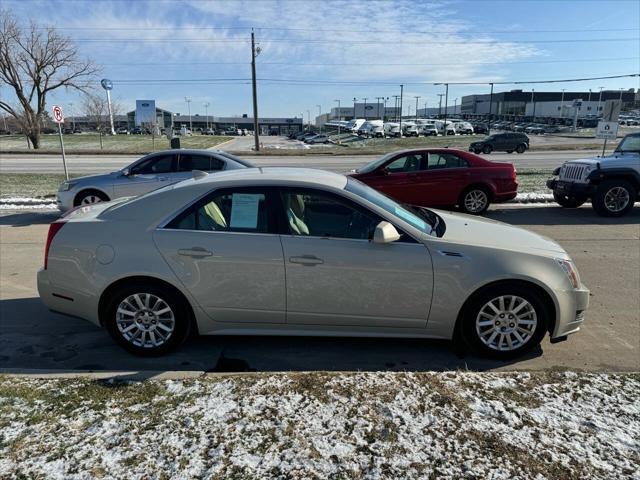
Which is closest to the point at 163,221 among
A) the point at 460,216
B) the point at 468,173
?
the point at 460,216

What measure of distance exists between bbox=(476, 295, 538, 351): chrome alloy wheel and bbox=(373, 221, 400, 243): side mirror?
3.03 feet

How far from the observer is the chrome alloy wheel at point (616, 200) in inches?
391

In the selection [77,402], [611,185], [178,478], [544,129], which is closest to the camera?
[178,478]

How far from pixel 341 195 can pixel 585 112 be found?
140341 millimetres

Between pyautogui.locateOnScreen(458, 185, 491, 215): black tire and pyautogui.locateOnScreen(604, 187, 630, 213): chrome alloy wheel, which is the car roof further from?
pyautogui.locateOnScreen(604, 187, 630, 213): chrome alloy wheel

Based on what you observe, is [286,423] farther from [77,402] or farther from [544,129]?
[544,129]

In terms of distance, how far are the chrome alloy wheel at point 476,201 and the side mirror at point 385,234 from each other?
7.12 meters

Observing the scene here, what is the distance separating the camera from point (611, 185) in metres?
9.91

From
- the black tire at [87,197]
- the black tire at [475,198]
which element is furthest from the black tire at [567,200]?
the black tire at [87,197]

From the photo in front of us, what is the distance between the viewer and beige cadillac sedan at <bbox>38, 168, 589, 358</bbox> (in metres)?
3.74

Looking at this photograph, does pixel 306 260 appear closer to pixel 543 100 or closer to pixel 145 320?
pixel 145 320

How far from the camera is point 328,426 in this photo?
2.82m

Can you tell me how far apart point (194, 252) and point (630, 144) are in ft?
35.5

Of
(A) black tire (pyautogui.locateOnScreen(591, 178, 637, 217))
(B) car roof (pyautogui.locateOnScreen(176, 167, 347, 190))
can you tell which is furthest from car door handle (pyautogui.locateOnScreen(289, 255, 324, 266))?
(A) black tire (pyautogui.locateOnScreen(591, 178, 637, 217))
